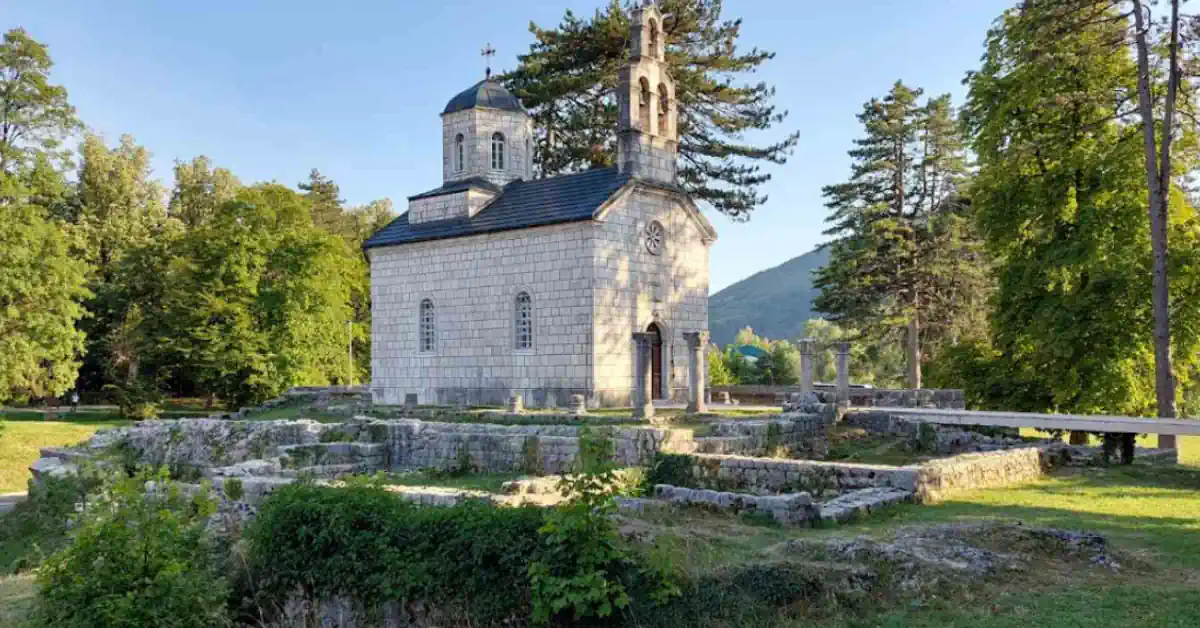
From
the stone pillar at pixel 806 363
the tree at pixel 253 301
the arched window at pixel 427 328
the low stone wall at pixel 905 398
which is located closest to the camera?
the stone pillar at pixel 806 363

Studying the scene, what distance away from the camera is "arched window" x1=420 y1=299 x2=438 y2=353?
2741cm

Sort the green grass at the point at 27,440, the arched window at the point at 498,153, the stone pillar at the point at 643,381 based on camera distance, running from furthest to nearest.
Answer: the arched window at the point at 498,153 < the green grass at the point at 27,440 < the stone pillar at the point at 643,381

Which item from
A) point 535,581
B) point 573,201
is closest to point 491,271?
point 573,201

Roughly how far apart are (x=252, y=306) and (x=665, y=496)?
94.9 feet

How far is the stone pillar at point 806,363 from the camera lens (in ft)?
68.0

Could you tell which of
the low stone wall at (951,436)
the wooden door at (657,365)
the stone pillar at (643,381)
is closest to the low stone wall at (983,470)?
the low stone wall at (951,436)

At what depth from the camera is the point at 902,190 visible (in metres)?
35.8

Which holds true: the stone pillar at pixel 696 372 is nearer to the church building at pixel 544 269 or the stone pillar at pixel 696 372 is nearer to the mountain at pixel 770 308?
the church building at pixel 544 269

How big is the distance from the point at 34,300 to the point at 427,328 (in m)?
16.9

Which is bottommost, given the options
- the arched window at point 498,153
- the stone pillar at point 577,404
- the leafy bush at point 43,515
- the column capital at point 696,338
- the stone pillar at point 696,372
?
the leafy bush at point 43,515

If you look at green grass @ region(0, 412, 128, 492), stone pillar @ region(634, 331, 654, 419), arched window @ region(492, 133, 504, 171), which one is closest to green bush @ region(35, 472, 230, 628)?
stone pillar @ region(634, 331, 654, 419)

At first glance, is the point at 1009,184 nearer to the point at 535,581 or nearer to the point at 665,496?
the point at 665,496

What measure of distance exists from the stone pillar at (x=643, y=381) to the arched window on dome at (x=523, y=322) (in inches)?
193

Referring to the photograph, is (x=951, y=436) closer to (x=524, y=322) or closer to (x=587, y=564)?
(x=524, y=322)
